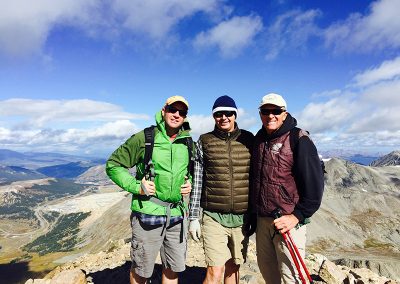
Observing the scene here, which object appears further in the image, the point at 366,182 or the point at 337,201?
the point at 366,182

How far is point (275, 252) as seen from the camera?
355 inches

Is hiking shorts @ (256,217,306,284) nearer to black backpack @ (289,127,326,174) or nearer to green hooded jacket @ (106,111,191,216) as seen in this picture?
black backpack @ (289,127,326,174)

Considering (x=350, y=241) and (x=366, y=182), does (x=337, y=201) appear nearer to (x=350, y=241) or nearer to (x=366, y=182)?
(x=350, y=241)

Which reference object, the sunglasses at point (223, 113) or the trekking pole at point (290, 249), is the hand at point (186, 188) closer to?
the sunglasses at point (223, 113)

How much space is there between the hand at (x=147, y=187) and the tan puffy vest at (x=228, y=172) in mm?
1678

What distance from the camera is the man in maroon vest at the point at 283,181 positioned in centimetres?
786

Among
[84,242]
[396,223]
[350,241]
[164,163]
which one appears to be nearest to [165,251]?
[164,163]

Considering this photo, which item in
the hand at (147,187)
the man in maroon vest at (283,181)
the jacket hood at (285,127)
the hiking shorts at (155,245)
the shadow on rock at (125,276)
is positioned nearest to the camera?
the man in maroon vest at (283,181)

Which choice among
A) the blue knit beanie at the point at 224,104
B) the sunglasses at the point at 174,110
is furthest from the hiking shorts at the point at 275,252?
the sunglasses at the point at 174,110

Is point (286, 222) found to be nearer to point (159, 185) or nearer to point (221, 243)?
point (221, 243)

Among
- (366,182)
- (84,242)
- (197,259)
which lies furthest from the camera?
(366,182)

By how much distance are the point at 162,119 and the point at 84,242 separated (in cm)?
18345

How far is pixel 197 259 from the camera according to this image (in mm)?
18734

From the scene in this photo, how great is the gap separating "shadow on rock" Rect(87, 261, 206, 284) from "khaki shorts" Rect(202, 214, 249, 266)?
18.1 feet
